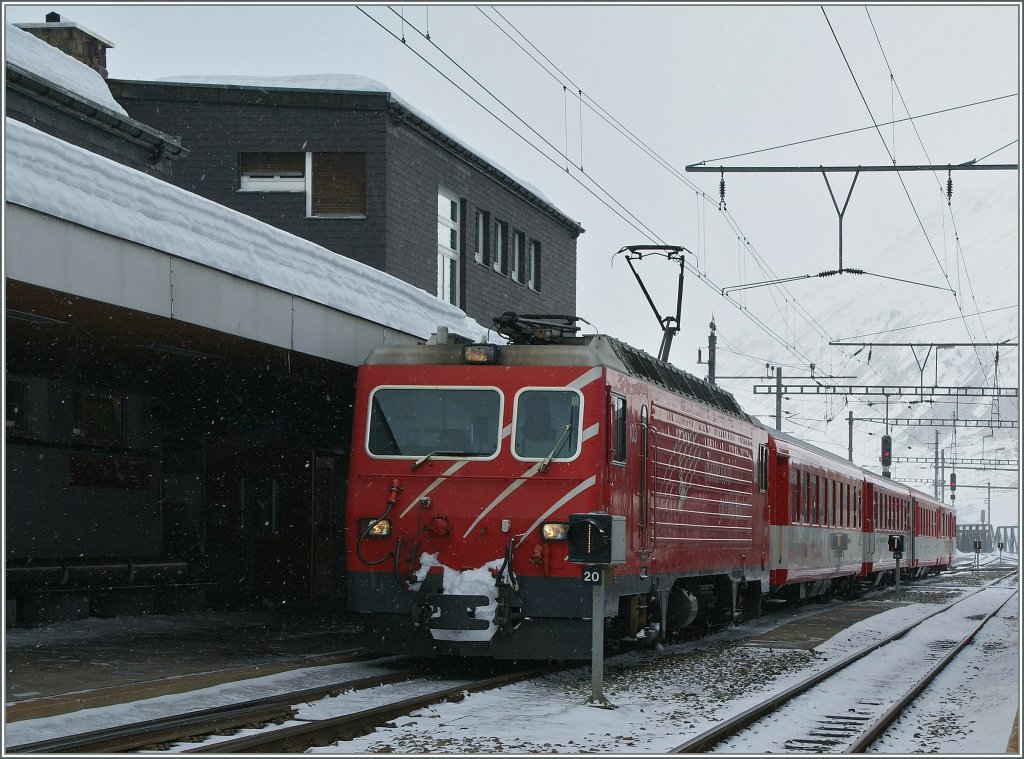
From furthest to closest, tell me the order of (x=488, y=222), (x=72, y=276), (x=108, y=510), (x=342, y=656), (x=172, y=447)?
(x=488, y=222) → (x=172, y=447) → (x=108, y=510) → (x=342, y=656) → (x=72, y=276)

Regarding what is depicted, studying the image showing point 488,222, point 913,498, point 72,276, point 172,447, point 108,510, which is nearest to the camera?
point 72,276

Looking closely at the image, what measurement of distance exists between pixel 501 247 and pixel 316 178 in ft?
18.6

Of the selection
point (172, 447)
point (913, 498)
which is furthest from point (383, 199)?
point (913, 498)

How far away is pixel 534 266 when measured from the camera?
102 ft

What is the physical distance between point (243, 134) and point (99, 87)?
3.74 meters

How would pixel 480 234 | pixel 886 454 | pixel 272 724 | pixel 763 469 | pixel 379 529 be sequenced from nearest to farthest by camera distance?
pixel 272 724, pixel 379 529, pixel 763 469, pixel 480 234, pixel 886 454

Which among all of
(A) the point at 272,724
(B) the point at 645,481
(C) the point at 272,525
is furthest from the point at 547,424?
(C) the point at 272,525

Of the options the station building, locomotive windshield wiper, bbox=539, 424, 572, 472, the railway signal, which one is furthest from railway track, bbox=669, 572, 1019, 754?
the railway signal

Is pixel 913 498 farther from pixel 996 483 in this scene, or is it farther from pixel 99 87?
pixel 996 483

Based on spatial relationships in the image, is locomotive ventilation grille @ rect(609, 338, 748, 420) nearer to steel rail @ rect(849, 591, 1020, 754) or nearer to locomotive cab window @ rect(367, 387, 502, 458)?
locomotive cab window @ rect(367, 387, 502, 458)

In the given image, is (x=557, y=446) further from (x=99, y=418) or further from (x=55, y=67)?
(x=55, y=67)

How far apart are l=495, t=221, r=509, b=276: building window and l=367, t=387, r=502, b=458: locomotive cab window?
1591cm

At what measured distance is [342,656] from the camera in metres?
13.7

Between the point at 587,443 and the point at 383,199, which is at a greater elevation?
the point at 383,199
